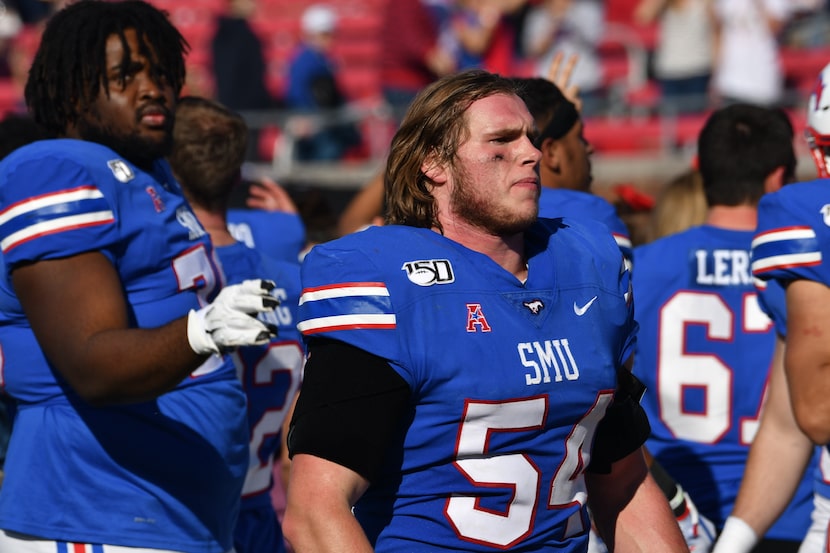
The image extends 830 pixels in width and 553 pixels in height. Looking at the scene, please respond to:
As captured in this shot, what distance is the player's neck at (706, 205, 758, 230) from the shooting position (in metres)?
4.68

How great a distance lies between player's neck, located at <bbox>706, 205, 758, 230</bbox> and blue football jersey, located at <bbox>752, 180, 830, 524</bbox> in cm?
119

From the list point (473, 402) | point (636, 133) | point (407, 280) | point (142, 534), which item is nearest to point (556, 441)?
point (473, 402)

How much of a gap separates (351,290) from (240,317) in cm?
27

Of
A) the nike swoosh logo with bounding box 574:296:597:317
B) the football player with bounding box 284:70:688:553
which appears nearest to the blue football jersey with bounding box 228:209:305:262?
the football player with bounding box 284:70:688:553

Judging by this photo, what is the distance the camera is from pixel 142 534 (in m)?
3.13

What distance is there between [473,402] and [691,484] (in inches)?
91.5

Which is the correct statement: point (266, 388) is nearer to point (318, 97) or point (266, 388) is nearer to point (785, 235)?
point (785, 235)

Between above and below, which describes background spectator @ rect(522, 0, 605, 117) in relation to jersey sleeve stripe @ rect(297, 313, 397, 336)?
below

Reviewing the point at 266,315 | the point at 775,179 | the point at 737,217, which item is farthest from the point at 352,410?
the point at 775,179

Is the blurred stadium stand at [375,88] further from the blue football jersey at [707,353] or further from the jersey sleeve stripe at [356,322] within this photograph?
the jersey sleeve stripe at [356,322]

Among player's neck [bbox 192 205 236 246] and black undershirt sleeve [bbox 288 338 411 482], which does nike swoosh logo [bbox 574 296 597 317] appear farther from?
player's neck [bbox 192 205 236 246]

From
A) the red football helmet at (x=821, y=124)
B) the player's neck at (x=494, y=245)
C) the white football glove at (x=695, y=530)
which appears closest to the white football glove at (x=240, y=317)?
the player's neck at (x=494, y=245)

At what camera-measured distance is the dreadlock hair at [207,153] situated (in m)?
4.34

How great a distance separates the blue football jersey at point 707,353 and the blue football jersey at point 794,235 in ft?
3.72
